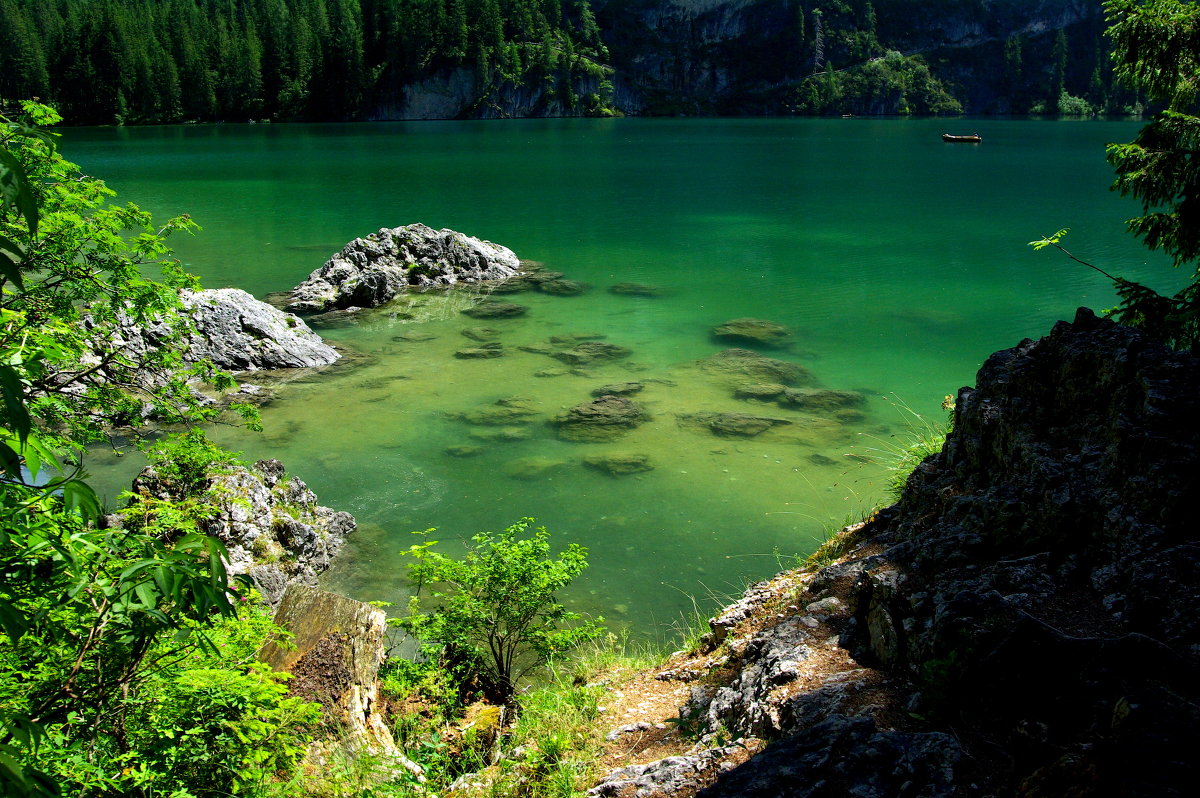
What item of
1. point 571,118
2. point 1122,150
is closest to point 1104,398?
point 1122,150

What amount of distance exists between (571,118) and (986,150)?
11549 centimetres

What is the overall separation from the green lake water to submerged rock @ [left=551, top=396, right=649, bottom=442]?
13.1 inches

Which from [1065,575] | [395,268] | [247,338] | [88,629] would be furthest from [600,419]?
[395,268]

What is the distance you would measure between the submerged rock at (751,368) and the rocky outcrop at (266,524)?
9824 millimetres

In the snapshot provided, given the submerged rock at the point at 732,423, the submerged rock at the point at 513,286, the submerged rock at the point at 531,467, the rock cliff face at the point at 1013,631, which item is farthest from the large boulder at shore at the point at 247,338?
the rock cliff face at the point at 1013,631

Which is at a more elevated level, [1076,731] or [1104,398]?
Answer: [1104,398]

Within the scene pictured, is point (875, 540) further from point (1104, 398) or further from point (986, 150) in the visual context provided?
point (986, 150)

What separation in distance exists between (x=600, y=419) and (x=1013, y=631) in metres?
11.3

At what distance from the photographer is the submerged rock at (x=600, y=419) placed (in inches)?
572

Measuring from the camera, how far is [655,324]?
882 inches

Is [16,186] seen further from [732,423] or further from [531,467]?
[732,423]

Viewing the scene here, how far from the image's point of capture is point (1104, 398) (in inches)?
211

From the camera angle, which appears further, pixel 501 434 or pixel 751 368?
pixel 751 368

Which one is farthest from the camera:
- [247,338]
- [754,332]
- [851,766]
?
[754,332]
